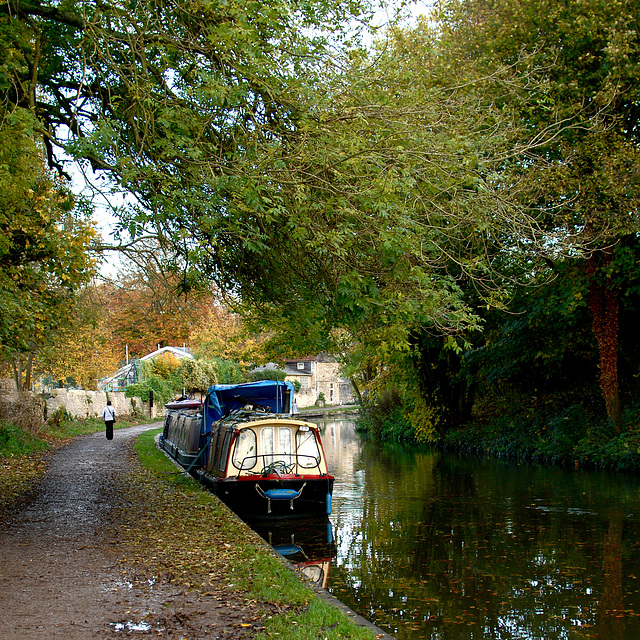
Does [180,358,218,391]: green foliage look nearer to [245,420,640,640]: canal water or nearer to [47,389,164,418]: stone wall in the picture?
[47,389,164,418]: stone wall

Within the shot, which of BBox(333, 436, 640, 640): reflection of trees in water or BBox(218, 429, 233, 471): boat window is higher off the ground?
BBox(218, 429, 233, 471): boat window

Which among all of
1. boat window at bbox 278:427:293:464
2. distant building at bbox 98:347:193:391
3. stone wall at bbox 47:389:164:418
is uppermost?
distant building at bbox 98:347:193:391

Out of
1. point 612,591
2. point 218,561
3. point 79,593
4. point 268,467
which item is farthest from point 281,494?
point 79,593

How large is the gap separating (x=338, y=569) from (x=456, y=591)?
1.91m

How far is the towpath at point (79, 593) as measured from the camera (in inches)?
220

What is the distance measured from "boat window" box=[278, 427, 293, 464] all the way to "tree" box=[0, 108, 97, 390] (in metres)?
4.77

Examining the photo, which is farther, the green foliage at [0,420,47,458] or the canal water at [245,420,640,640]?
the green foliage at [0,420,47,458]

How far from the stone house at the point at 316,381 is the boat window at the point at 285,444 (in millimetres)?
58209

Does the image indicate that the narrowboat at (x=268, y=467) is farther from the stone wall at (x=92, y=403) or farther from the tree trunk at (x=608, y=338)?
the stone wall at (x=92, y=403)

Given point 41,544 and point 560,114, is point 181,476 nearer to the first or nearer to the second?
point 41,544

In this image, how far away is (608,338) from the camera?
1905cm

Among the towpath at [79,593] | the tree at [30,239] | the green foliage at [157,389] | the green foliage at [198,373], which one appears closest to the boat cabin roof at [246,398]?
the tree at [30,239]

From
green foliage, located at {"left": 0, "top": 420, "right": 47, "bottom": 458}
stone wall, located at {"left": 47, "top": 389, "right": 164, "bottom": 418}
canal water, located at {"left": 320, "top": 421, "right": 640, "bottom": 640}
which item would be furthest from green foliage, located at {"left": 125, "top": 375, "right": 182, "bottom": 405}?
canal water, located at {"left": 320, "top": 421, "right": 640, "bottom": 640}

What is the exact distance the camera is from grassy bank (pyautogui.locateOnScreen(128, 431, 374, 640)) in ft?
19.0
